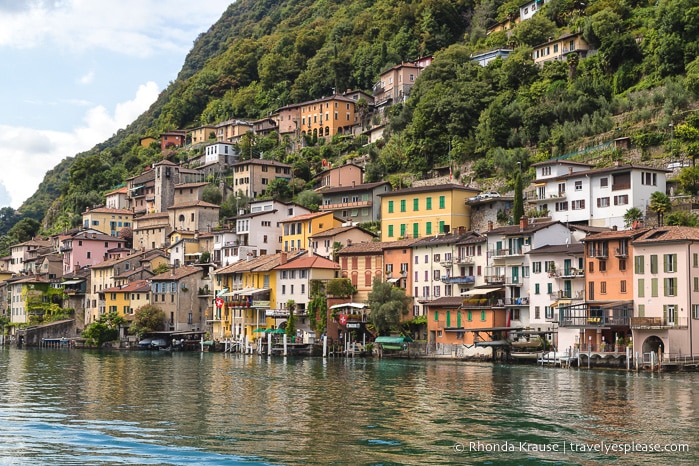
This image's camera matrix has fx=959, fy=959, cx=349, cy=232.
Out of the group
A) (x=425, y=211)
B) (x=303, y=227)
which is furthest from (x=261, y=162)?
(x=425, y=211)

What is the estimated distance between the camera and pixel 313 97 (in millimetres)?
158000

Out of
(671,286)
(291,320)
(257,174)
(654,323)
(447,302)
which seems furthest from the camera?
(257,174)

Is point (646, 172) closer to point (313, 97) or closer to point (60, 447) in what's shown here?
point (60, 447)

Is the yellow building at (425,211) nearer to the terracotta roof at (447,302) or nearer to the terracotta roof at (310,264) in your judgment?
the terracotta roof at (310,264)

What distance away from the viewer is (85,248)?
5069 inches

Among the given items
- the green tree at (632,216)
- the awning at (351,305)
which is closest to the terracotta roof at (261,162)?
the awning at (351,305)

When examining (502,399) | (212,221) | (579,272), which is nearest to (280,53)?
(212,221)

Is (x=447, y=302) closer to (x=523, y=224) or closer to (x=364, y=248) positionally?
(x=523, y=224)

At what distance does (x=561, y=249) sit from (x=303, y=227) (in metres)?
37.7

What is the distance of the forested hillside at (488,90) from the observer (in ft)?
296

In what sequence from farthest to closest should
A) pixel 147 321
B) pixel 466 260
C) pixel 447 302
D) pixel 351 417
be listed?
pixel 147 321 < pixel 466 260 < pixel 447 302 < pixel 351 417

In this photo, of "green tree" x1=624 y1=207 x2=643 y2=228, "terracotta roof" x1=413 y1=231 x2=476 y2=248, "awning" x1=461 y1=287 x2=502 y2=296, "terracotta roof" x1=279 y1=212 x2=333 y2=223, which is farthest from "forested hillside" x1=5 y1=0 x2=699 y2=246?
"awning" x1=461 y1=287 x2=502 y2=296

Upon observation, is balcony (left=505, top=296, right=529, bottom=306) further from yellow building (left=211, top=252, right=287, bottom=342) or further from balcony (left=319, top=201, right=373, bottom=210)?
balcony (left=319, top=201, right=373, bottom=210)

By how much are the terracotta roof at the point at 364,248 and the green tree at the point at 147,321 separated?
77.5 feet
